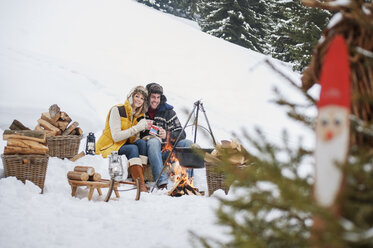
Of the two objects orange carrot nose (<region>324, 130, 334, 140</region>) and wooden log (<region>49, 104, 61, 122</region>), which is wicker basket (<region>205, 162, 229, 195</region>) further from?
orange carrot nose (<region>324, 130, 334, 140</region>)

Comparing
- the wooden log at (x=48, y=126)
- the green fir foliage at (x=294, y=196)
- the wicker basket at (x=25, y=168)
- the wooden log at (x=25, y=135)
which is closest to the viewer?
the green fir foliage at (x=294, y=196)

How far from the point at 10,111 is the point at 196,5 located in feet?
44.3

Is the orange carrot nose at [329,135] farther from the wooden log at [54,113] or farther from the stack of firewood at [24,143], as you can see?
the wooden log at [54,113]

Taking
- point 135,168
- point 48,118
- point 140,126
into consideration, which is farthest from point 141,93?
point 48,118

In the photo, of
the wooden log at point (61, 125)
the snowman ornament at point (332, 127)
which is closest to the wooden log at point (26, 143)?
the wooden log at point (61, 125)

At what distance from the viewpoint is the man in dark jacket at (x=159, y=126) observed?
511 centimetres

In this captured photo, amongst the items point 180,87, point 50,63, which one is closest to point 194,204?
point 180,87

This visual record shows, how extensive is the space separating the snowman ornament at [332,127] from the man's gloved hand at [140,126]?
431cm

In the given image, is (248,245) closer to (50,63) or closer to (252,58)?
(50,63)

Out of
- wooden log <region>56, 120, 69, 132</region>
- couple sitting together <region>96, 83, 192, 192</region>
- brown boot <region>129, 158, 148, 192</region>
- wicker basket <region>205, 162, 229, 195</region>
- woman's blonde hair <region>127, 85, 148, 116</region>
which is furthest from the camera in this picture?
wooden log <region>56, 120, 69, 132</region>

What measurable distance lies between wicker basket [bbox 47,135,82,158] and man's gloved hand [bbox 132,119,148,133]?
1035mm

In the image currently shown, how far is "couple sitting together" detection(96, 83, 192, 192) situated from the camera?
504 centimetres

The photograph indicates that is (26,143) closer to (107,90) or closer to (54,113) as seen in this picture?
(54,113)

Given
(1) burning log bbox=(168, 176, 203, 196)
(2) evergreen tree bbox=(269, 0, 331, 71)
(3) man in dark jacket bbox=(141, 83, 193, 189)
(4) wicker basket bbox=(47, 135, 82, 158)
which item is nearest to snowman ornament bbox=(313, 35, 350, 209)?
(2) evergreen tree bbox=(269, 0, 331, 71)
